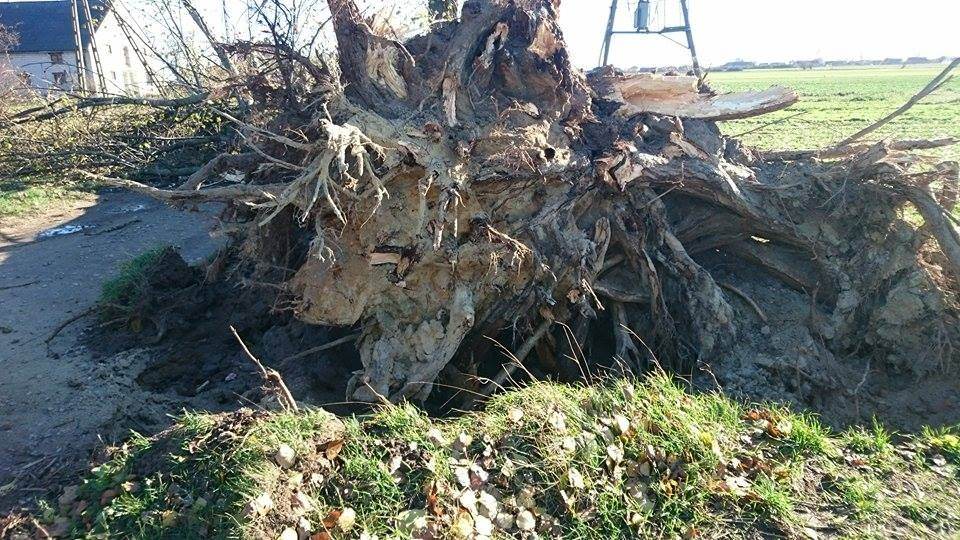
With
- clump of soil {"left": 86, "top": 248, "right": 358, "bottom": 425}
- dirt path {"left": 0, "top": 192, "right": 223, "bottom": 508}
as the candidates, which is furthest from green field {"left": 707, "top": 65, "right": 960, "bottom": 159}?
dirt path {"left": 0, "top": 192, "right": 223, "bottom": 508}

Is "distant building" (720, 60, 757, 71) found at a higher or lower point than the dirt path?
higher

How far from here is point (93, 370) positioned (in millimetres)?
5258

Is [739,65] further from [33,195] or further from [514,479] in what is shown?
[514,479]

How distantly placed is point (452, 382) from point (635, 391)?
145 centimetres

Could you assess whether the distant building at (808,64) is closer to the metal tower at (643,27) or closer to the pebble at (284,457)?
the metal tower at (643,27)

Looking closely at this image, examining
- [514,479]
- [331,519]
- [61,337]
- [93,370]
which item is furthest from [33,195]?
[514,479]

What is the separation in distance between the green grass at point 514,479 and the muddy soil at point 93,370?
63 cm

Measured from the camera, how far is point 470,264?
15.4ft

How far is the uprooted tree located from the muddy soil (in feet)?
2.00

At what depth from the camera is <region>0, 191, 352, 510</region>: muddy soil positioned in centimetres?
409

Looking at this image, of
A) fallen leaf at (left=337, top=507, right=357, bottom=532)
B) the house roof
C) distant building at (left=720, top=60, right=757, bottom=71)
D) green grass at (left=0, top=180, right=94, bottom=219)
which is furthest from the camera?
distant building at (left=720, top=60, right=757, bottom=71)

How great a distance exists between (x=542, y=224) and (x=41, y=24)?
3840cm


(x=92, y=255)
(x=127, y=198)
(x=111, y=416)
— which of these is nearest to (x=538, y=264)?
(x=111, y=416)

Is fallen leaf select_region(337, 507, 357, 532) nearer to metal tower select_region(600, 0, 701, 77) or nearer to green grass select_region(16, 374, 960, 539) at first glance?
green grass select_region(16, 374, 960, 539)
